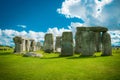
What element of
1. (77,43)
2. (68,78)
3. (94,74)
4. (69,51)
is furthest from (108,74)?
(77,43)

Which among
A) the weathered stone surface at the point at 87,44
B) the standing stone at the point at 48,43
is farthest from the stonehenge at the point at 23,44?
the weathered stone surface at the point at 87,44

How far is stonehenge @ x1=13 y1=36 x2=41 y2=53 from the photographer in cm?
3984

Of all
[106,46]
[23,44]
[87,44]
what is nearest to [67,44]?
[87,44]

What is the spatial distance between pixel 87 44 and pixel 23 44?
1969 centimetres

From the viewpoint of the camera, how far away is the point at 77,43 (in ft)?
118

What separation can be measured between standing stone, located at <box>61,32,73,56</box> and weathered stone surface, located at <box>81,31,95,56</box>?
2.44 m

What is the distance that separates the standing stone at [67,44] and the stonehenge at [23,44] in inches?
477

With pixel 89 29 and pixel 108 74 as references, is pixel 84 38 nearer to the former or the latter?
pixel 89 29

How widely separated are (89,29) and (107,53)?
411 centimetres

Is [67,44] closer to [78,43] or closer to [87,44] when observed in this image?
[87,44]

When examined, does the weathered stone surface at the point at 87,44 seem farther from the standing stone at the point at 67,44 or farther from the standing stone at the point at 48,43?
the standing stone at the point at 48,43

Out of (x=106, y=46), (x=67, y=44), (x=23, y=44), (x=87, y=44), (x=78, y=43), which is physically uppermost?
(x=23, y=44)


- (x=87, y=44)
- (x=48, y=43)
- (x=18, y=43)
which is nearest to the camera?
(x=87, y=44)

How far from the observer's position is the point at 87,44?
28234mm
